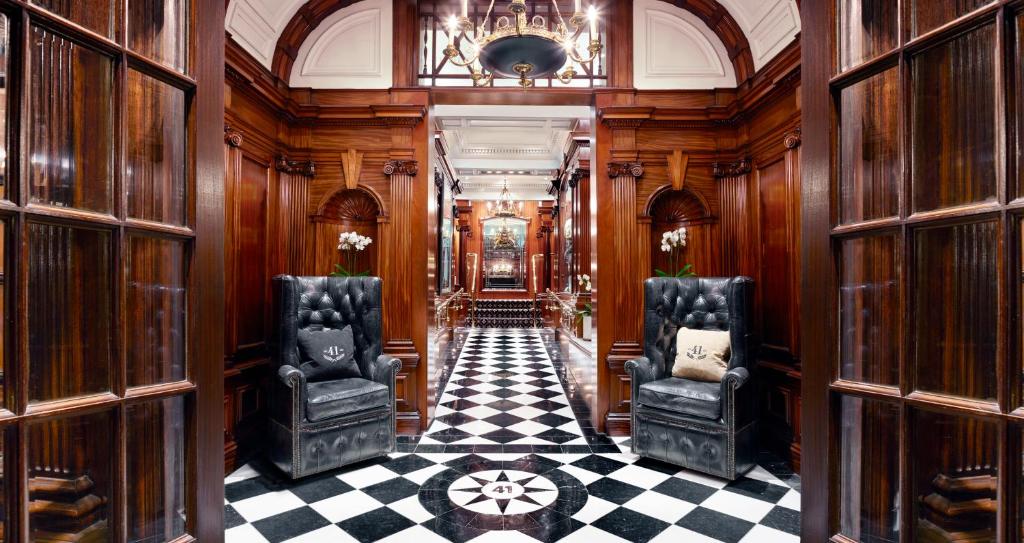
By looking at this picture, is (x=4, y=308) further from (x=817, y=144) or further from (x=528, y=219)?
(x=528, y=219)

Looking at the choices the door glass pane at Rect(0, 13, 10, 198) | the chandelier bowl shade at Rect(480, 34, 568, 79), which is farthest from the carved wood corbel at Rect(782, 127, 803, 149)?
the door glass pane at Rect(0, 13, 10, 198)

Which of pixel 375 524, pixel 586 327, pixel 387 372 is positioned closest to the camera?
pixel 375 524

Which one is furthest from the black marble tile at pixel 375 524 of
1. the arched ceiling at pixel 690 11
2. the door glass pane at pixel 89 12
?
the arched ceiling at pixel 690 11

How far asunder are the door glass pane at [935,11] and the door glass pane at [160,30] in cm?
154

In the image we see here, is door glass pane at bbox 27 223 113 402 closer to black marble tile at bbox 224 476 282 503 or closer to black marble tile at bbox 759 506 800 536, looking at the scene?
black marble tile at bbox 224 476 282 503

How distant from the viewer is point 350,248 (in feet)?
13.4

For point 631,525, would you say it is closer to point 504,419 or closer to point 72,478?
point 504,419

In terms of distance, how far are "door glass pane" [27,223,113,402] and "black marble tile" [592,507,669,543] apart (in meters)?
2.38

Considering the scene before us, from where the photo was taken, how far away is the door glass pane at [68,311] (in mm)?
776

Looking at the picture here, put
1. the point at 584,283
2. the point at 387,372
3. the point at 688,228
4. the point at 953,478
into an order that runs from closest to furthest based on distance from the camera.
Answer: the point at 953,478 < the point at 387,372 < the point at 688,228 < the point at 584,283

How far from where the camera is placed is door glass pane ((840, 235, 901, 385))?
913 mm

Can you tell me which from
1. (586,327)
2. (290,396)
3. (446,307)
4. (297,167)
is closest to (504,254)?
(446,307)

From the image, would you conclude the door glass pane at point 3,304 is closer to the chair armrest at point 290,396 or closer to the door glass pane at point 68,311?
the door glass pane at point 68,311

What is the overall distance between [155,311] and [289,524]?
207 centimetres
